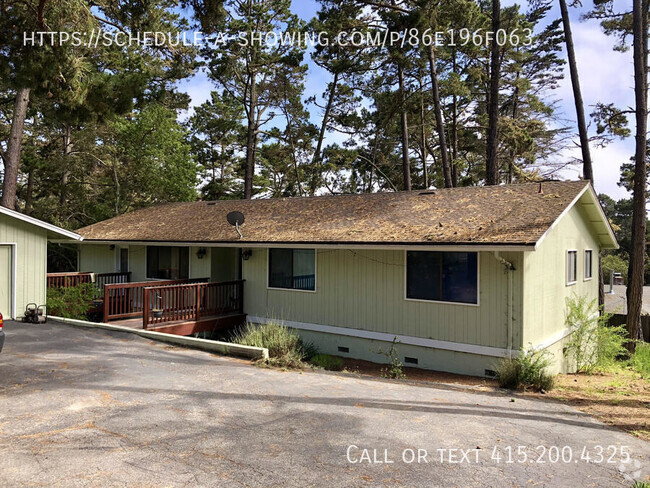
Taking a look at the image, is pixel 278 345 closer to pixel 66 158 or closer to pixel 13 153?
pixel 13 153

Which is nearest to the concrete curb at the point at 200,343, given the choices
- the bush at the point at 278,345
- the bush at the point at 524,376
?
the bush at the point at 278,345

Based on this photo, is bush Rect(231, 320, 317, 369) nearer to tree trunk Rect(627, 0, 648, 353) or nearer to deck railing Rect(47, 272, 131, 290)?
deck railing Rect(47, 272, 131, 290)

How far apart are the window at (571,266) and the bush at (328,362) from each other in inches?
260

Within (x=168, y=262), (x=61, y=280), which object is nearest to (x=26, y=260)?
(x=61, y=280)

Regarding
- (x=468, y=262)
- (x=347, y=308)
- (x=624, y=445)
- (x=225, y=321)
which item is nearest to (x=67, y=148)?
(x=225, y=321)

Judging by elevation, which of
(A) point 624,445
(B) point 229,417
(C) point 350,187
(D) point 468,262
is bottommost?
(A) point 624,445

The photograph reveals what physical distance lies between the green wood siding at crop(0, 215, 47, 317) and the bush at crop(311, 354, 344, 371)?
788 centimetres

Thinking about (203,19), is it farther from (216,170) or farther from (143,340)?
(216,170)

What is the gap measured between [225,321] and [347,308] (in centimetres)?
367

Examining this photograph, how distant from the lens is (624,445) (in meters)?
5.26

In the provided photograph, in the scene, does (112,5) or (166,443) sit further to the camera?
(112,5)

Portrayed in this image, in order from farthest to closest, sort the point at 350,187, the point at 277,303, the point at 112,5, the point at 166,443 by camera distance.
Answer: the point at 350,187 < the point at 277,303 < the point at 112,5 < the point at 166,443

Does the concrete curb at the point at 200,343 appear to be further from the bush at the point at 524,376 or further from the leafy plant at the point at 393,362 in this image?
the bush at the point at 524,376

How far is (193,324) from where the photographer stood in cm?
1166
